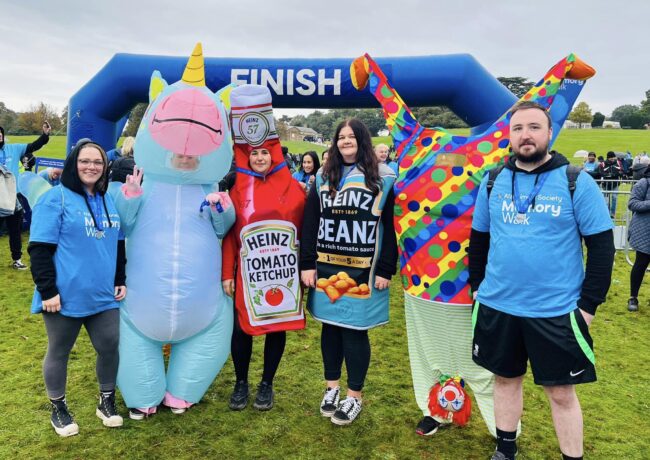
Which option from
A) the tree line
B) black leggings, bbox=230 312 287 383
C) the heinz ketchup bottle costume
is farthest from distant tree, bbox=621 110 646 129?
black leggings, bbox=230 312 287 383

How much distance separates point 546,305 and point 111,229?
2280 millimetres

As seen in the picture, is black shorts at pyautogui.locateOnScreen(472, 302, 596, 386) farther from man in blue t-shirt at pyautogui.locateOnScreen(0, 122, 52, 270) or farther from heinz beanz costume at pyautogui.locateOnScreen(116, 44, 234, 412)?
man in blue t-shirt at pyautogui.locateOnScreen(0, 122, 52, 270)

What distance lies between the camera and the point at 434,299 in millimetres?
2748

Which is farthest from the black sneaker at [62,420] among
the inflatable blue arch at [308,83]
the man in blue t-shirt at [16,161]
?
the man in blue t-shirt at [16,161]

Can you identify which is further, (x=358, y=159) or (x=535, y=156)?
(x=358, y=159)

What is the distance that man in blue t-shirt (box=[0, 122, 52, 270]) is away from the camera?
6.34 meters

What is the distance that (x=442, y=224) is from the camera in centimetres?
270

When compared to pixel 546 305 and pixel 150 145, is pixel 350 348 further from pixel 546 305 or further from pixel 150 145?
pixel 150 145

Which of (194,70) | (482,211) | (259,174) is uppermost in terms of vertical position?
(194,70)

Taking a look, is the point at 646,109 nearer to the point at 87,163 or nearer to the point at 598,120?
the point at 598,120

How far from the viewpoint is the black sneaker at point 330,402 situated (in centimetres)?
312

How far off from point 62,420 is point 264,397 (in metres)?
1.19

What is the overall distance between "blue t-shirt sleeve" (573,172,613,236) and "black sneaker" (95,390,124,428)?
108 inches

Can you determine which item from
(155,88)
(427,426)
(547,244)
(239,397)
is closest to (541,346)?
(547,244)
